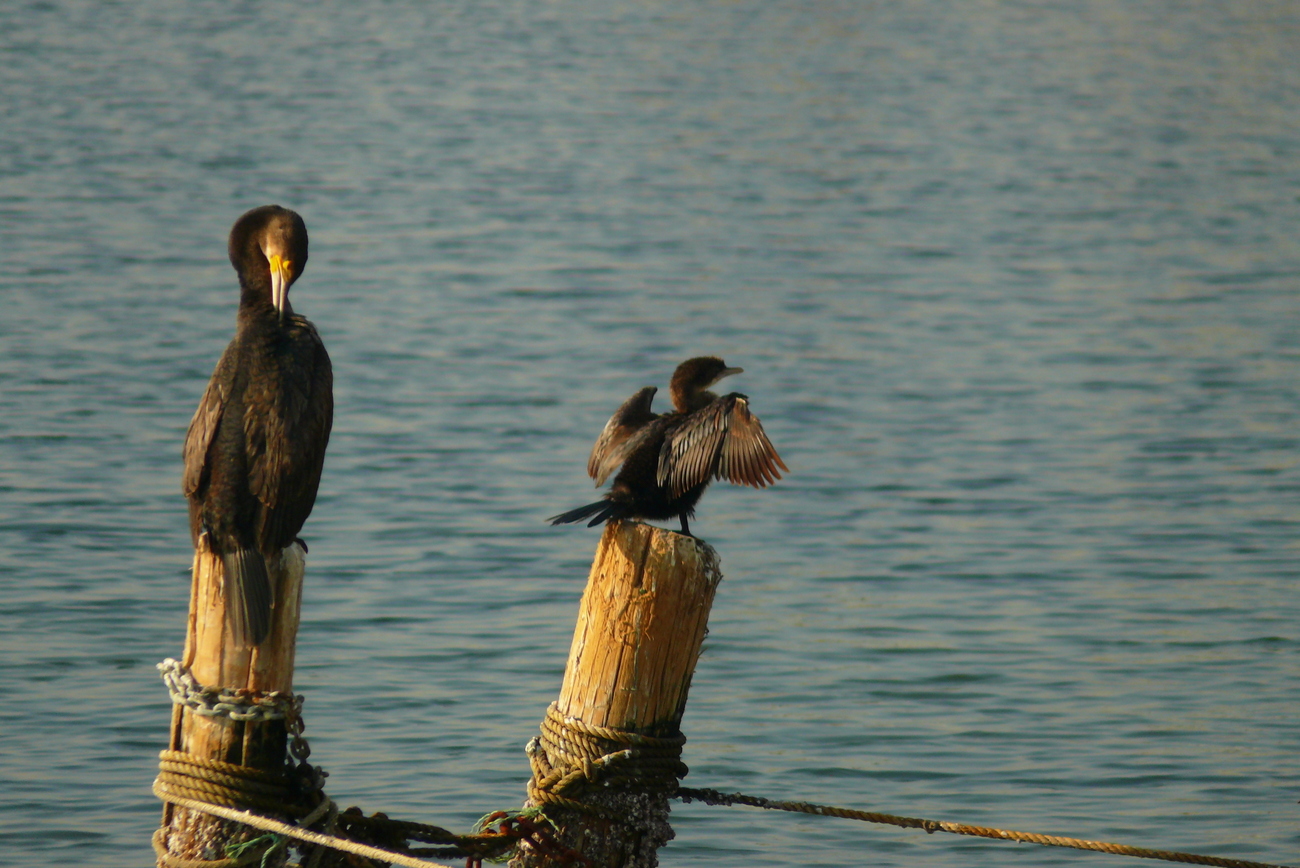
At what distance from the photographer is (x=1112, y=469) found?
11.1 metres

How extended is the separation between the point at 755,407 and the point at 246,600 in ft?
27.6

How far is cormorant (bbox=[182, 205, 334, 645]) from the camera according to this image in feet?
13.8

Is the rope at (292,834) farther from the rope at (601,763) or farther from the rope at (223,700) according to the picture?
the rope at (601,763)

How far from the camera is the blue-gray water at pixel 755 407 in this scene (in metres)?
6.95

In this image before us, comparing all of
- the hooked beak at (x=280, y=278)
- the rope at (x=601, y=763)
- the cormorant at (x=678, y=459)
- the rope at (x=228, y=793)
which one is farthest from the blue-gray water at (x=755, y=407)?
the hooked beak at (x=280, y=278)

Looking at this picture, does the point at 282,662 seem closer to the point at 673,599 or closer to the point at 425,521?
the point at 673,599

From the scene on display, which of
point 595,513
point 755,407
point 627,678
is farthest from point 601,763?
point 755,407

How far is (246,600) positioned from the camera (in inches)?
155

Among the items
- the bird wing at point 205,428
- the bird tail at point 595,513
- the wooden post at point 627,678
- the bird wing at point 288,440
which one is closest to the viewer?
the wooden post at point 627,678

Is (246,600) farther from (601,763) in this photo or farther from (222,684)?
(601,763)

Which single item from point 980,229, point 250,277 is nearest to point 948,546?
point 250,277

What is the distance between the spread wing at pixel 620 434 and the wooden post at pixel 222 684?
1181mm

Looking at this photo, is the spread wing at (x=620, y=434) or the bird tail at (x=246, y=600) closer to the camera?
the bird tail at (x=246, y=600)

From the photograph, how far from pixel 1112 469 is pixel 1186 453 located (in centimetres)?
67
